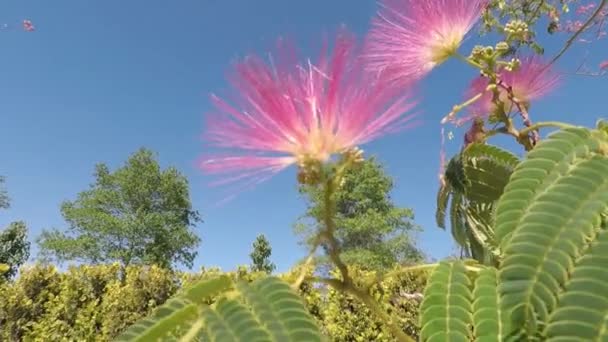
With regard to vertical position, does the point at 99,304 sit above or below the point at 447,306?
above

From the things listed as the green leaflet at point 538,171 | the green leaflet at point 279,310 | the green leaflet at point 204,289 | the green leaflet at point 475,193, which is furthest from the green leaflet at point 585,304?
the green leaflet at point 475,193

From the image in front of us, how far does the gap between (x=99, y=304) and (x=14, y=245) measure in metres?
23.9

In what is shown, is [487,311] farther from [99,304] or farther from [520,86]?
[99,304]

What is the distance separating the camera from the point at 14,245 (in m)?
28.7

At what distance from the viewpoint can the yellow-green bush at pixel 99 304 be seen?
707 centimetres

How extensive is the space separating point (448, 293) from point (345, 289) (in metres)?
0.15

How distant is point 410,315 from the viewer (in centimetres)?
669

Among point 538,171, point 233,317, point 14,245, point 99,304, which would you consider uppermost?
point 14,245

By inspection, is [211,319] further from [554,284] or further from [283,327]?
[554,284]

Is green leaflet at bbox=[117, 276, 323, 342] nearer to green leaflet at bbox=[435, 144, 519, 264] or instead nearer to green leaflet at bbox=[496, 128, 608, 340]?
green leaflet at bbox=[496, 128, 608, 340]

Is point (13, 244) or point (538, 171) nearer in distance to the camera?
point (538, 171)

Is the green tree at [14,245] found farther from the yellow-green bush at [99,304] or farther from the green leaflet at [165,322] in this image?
the green leaflet at [165,322]

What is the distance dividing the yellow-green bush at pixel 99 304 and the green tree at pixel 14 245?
73.9ft

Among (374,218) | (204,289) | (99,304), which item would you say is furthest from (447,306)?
(374,218)
